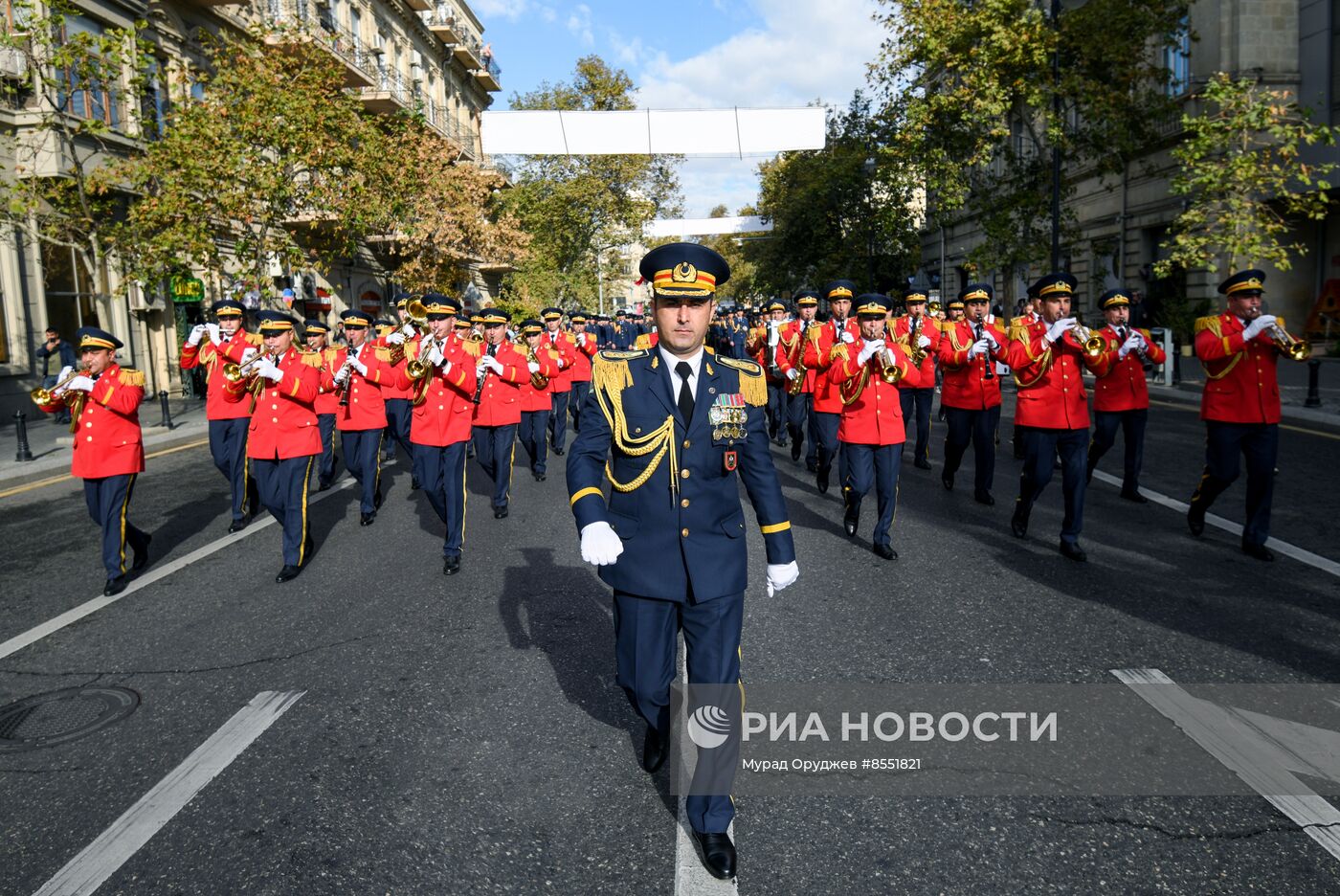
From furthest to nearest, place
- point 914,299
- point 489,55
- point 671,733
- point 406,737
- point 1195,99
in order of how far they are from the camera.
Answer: point 489,55 → point 1195,99 → point 914,299 → point 406,737 → point 671,733

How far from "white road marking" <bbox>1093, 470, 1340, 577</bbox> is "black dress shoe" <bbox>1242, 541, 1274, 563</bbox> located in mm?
180

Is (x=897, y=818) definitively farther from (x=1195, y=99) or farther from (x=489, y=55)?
(x=489, y=55)

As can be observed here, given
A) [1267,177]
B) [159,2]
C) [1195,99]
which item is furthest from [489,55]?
[1267,177]

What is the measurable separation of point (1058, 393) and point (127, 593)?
6877mm

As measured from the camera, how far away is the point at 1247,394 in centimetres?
741

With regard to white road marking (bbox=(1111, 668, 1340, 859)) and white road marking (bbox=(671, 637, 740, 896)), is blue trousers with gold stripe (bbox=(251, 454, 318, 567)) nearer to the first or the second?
white road marking (bbox=(671, 637, 740, 896))

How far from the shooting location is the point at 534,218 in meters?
44.7

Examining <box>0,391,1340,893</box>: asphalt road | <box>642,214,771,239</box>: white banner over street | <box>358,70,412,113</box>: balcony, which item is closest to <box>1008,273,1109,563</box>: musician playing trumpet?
<box>0,391,1340,893</box>: asphalt road

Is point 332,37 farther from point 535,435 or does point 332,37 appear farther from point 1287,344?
point 1287,344

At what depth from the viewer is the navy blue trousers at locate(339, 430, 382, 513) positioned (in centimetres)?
1012

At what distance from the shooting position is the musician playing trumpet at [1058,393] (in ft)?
23.9

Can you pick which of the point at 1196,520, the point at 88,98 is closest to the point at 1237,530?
the point at 1196,520

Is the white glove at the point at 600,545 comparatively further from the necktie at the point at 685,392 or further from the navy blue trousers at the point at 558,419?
the navy blue trousers at the point at 558,419

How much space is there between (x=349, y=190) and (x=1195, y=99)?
22.9 metres
